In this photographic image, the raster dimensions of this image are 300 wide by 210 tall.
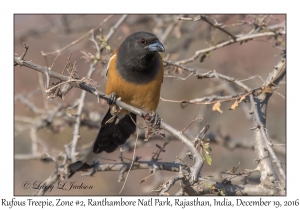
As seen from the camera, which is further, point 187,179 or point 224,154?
point 224,154

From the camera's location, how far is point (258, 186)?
4.64m

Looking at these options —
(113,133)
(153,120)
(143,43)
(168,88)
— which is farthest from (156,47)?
(168,88)

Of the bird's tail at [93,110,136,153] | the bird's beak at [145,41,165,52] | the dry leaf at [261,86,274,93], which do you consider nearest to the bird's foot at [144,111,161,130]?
the bird's tail at [93,110,136,153]

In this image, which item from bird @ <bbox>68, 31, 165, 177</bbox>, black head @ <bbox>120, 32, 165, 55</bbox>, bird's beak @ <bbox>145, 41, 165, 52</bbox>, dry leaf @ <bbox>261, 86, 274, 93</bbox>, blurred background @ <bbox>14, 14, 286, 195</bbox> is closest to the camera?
dry leaf @ <bbox>261, 86, 274, 93</bbox>

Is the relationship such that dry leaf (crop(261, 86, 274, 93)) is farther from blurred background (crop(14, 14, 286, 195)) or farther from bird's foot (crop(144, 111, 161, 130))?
blurred background (crop(14, 14, 286, 195))

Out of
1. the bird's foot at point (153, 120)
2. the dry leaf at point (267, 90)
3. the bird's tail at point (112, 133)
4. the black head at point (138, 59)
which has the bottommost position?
the bird's tail at point (112, 133)

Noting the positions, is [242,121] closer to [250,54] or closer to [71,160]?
[250,54]

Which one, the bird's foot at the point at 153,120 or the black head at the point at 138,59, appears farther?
the black head at the point at 138,59

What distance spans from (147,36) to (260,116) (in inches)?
73.4

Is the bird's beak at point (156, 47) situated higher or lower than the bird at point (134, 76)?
higher

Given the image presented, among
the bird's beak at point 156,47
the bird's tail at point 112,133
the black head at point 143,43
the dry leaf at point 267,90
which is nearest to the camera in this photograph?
the dry leaf at point 267,90

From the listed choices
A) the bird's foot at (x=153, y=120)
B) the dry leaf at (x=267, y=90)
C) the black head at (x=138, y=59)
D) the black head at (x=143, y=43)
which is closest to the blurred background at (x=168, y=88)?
the black head at (x=138, y=59)

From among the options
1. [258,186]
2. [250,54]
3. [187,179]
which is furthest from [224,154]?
[187,179]

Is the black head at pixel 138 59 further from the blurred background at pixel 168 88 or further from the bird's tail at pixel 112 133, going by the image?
the blurred background at pixel 168 88
